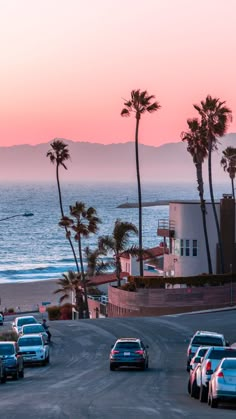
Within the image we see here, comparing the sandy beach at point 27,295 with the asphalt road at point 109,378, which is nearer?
the asphalt road at point 109,378

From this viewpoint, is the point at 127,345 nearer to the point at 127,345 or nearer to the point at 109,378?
the point at 127,345

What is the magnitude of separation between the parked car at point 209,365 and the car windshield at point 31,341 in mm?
17633

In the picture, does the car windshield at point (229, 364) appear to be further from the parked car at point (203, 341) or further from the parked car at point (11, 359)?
the parked car at point (203, 341)

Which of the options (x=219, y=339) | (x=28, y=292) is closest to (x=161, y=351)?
(x=219, y=339)

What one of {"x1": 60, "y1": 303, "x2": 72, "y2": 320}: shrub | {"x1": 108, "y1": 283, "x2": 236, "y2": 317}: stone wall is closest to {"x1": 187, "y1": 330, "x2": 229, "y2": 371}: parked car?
{"x1": 108, "y1": 283, "x2": 236, "y2": 317}: stone wall

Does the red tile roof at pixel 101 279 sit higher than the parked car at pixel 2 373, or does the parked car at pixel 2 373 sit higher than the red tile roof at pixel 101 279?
the parked car at pixel 2 373

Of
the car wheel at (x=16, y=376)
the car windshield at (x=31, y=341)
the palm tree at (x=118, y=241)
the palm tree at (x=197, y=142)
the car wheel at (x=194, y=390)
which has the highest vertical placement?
the palm tree at (x=197, y=142)

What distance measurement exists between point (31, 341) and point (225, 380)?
21393 millimetres

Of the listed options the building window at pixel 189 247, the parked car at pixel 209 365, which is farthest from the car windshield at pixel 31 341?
the building window at pixel 189 247

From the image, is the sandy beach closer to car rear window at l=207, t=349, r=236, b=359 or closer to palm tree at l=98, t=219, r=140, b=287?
palm tree at l=98, t=219, r=140, b=287

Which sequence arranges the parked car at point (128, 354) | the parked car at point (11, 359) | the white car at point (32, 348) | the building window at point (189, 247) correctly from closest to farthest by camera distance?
the parked car at point (11, 359) → the parked car at point (128, 354) → the white car at point (32, 348) → the building window at point (189, 247)

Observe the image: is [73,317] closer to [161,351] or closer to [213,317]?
[213,317]

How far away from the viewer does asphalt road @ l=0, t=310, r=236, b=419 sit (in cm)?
2719

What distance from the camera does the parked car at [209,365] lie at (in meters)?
28.8
